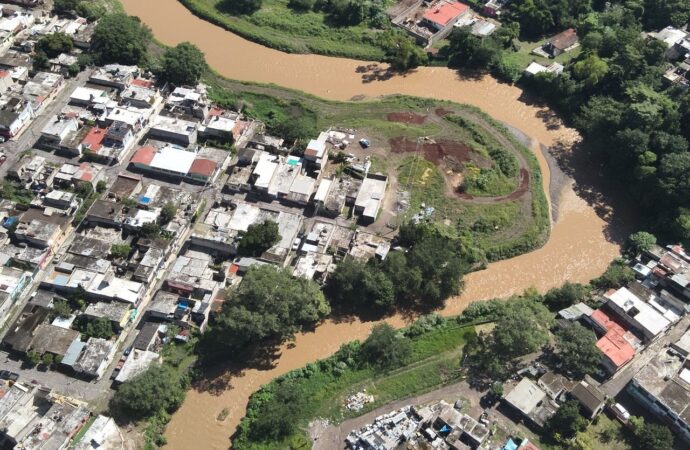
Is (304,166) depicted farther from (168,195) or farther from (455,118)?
(455,118)

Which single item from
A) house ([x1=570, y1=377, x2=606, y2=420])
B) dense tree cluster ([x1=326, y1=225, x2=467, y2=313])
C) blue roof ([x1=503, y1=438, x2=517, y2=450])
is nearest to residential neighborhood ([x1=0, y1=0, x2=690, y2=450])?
house ([x1=570, y1=377, x2=606, y2=420])

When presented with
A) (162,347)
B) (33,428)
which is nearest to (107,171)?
(162,347)

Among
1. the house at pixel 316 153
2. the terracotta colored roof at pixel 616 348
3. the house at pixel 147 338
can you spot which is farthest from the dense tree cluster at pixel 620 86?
the house at pixel 147 338

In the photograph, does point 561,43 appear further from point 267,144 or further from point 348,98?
point 267,144

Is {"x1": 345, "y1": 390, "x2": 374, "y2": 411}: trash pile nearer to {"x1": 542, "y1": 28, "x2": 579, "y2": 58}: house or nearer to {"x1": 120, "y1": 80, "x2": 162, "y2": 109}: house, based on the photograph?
{"x1": 120, "y1": 80, "x2": 162, "y2": 109}: house

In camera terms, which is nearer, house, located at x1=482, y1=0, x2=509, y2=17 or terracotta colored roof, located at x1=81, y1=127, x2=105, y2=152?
terracotta colored roof, located at x1=81, y1=127, x2=105, y2=152
